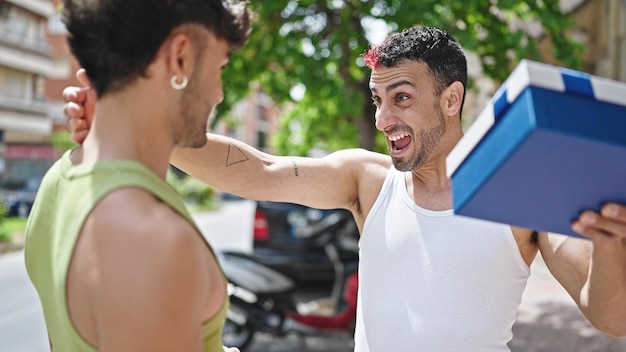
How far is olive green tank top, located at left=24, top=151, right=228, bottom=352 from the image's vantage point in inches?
47.8

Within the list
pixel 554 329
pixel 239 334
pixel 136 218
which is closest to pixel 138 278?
pixel 136 218

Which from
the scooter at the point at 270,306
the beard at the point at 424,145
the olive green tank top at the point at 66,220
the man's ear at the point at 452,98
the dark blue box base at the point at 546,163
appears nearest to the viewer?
the dark blue box base at the point at 546,163

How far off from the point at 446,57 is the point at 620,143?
47.3 inches

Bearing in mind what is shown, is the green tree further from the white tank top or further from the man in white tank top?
the white tank top

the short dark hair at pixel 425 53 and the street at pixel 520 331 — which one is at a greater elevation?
the short dark hair at pixel 425 53

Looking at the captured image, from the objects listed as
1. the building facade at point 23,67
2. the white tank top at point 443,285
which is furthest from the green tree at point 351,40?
the building facade at point 23,67

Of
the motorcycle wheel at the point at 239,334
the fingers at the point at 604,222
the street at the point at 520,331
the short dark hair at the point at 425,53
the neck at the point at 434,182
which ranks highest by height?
the short dark hair at the point at 425,53

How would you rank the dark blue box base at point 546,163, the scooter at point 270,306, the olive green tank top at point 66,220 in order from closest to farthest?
the dark blue box base at point 546,163
the olive green tank top at point 66,220
the scooter at point 270,306

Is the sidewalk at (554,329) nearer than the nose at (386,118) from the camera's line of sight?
No

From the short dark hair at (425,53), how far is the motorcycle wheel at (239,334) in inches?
171

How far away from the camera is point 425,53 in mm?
2230

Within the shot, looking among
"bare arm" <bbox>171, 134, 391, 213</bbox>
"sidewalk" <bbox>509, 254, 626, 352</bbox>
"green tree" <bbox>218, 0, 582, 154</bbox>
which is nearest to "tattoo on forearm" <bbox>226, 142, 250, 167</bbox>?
"bare arm" <bbox>171, 134, 391, 213</bbox>

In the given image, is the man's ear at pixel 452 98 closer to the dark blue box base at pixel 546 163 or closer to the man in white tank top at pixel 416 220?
the man in white tank top at pixel 416 220

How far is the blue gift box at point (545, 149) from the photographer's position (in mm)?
1111
